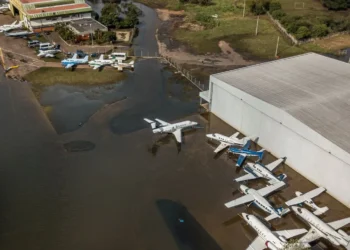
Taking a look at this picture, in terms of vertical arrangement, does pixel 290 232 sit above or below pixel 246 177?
below

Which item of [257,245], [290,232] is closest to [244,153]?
[290,232]

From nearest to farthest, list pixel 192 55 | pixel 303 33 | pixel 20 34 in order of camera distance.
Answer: pixel 192 55
pixel 303 33
pixel 20 34

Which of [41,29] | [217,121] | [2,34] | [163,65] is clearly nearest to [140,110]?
[217,121]

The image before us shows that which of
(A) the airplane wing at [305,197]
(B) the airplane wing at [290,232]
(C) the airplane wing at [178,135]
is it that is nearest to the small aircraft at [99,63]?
(C) the airplane wing at [178,135]

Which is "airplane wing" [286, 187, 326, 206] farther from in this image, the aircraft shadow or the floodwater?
the floodwater

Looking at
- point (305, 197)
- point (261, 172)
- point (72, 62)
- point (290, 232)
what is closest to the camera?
point (290, 232)

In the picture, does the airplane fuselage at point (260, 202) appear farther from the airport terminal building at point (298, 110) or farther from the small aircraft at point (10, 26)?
the small aircraft at point (10, 26)

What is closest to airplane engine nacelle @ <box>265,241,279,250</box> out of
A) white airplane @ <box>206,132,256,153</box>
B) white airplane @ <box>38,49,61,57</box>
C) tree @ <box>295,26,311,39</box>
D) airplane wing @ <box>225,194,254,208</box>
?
airplane wing @ <box>225,194,254,208</box>

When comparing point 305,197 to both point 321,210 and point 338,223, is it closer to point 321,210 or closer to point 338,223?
point 321,210
